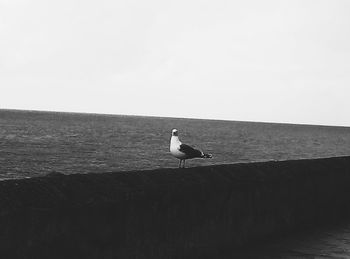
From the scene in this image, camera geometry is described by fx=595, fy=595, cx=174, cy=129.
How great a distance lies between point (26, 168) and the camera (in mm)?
34844

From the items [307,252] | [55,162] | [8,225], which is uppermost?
[8,225]

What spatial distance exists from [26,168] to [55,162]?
5411 mm

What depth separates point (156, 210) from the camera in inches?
205

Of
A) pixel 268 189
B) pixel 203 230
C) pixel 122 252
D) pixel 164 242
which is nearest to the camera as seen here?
pixel 122 252

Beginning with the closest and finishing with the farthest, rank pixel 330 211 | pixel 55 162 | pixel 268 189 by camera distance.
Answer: pixel 268 189, pixel 330 211, pixel 55 162

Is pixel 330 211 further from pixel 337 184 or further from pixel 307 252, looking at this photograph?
pixel 307 252

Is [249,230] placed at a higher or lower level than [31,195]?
lower

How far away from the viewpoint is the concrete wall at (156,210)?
4.21m

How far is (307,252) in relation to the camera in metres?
5.95

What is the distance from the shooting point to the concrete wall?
4.21m

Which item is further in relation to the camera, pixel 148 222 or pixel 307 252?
pixel 307 252

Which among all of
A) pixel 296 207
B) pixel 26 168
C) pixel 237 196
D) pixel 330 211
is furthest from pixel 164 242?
pixel 26 168

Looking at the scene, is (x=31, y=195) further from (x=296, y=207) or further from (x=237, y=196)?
(x=296, y=207)

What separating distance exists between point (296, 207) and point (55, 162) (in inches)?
1354
